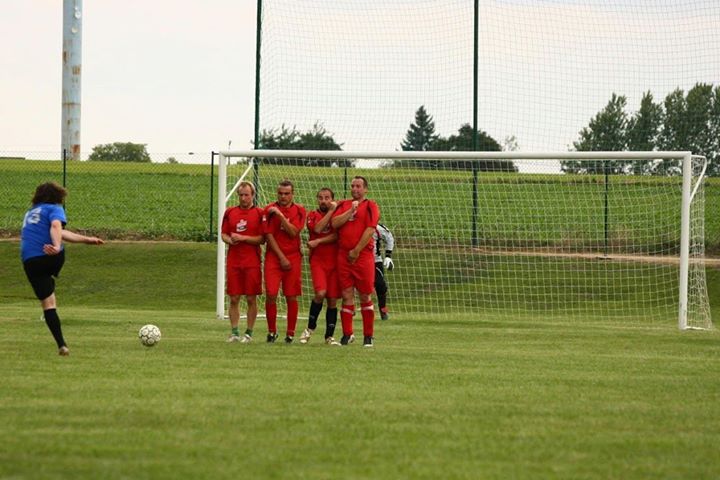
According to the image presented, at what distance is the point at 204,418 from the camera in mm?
8750

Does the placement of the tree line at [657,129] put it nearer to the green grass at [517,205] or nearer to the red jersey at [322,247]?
Answer: the green grass at [517,205]

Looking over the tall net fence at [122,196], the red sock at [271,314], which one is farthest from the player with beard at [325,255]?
the tall net fence at [122,196]

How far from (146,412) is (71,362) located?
3616mm

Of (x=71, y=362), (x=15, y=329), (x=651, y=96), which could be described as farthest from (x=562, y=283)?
(x=71, y=362)

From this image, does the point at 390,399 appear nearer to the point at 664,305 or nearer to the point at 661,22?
the point at 664,305

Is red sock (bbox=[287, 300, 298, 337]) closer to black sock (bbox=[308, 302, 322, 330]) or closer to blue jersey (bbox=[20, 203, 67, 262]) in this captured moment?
black sock (bbox=[308, 302, 322, 330])

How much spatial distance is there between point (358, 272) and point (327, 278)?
0.55 metres

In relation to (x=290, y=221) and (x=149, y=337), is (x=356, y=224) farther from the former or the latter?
(x=149, y=337)

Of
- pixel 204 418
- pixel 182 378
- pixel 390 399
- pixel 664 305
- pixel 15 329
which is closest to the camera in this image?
pixel 204 418

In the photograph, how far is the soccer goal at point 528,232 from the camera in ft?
80.7

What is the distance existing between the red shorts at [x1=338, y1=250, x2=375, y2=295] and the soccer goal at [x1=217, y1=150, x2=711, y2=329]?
8.64 meters

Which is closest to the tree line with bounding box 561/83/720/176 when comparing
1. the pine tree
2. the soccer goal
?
the soccer goal

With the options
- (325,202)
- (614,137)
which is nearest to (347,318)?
(325,202)

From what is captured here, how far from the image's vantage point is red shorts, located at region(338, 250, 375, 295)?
15180 millimetres
